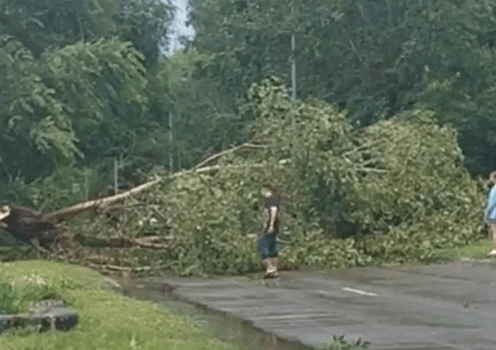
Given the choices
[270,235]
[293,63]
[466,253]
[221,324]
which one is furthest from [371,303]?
[293,63]

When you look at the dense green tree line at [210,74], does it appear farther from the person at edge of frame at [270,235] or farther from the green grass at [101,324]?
the green grass at [101,324]

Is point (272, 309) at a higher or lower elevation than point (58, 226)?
lower

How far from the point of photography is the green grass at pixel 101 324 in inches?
374

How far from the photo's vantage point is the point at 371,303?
14008 mm

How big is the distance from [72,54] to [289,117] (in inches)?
439

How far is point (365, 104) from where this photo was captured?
1346 inches

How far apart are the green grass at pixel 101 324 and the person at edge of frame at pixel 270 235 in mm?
3860

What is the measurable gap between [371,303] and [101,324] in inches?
172

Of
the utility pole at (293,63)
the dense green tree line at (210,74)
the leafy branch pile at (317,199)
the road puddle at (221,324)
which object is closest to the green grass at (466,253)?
the leafy branch pile at (317,199)

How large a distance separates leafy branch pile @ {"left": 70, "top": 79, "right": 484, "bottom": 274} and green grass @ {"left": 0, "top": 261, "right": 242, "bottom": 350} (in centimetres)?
443

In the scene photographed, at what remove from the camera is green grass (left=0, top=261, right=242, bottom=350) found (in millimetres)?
9508

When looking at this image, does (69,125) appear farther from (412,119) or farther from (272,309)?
(272,309)

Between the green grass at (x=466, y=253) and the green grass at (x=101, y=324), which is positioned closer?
the green grass at (x=101, y=324)

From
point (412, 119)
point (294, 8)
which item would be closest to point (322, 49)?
point (294, 8)
